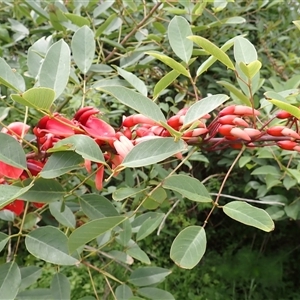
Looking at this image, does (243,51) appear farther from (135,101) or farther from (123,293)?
(123,293)

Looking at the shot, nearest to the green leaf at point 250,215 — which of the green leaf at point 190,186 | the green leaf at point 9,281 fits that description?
the green leaf at point 190,186

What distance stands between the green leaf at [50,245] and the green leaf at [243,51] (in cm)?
32

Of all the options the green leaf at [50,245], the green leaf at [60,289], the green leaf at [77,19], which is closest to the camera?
the green leaf at [50,245]

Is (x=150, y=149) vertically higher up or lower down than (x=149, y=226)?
higher up

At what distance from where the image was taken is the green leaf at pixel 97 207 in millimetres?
523

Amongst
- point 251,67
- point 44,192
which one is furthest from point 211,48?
point 44,192

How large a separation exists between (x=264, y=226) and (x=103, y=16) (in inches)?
40.1

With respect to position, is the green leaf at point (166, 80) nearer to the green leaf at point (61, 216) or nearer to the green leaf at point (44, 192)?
the green leaf at point (44, 192)

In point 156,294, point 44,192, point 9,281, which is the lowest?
point 156,294

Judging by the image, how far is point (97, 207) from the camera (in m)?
0.53

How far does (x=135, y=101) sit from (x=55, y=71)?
13 centimetres

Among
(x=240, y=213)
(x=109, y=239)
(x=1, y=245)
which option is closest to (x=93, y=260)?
(x=109, y=239)

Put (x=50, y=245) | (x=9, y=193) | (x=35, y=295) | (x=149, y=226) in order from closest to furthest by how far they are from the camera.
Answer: (x=9, y=193)
(x=50, y=245)
(x=35, y=295)
(x=149, y=226)

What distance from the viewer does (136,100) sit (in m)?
0.43
